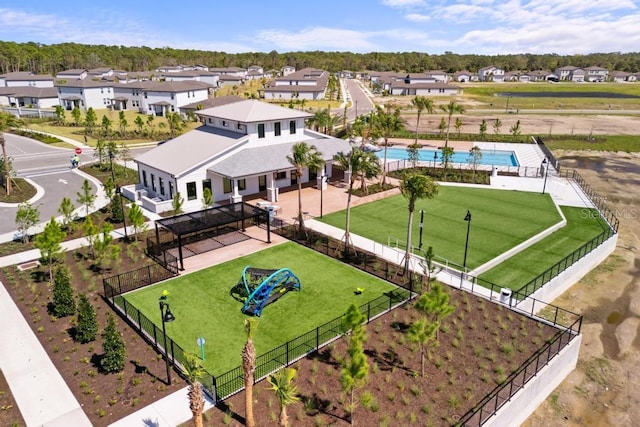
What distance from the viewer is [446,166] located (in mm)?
50188

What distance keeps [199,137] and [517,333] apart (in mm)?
33934

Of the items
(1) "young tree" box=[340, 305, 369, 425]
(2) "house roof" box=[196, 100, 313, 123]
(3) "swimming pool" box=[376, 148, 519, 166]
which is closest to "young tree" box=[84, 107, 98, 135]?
(2) "house roof" box=[196, 100, 313, 123]

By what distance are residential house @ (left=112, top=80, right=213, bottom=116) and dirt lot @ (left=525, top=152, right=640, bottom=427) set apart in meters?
83.4

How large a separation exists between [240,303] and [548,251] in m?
21.0

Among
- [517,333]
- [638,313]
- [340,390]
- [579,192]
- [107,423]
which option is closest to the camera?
[107,423]

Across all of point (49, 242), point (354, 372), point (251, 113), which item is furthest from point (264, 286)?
point (251, 113)

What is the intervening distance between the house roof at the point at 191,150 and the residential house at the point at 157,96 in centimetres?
5333

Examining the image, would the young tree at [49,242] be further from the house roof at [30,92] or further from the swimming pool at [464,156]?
the house roof at [30,92]

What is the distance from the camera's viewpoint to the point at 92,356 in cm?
1903

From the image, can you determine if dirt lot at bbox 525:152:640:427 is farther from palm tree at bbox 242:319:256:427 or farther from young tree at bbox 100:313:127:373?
young tree at bbox 100:313:127:373

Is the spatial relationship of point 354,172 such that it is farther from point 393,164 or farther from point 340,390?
point 393,164

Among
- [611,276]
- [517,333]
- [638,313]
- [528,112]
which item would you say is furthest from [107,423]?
[528,112]

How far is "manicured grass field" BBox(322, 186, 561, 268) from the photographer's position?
30969mm

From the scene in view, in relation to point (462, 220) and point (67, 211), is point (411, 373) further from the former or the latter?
point (67, 211)
